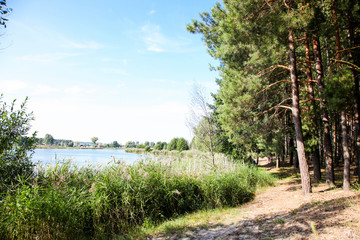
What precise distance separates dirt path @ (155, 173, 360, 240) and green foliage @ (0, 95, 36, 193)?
3920 millimetres

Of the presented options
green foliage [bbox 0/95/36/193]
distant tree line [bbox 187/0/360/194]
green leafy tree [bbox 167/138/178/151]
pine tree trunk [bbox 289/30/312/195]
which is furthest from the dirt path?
green leafy tree [bbox 167/138/178/151]

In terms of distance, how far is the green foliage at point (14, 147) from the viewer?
501cm

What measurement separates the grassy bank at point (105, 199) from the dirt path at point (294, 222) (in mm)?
1245

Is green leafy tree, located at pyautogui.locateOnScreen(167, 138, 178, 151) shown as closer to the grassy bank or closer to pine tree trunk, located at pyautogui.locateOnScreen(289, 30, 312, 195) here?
the grassy bank

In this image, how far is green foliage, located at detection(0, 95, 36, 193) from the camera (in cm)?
501

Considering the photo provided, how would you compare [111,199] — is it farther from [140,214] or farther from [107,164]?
[107,164]

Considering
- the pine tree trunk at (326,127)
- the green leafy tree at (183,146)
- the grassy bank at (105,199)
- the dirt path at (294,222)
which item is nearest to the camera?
the dirt path at (294,222)

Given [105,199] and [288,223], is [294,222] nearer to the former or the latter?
[288,223]

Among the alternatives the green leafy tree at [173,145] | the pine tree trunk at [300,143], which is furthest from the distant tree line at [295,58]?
the green leafy tree at [173,145]

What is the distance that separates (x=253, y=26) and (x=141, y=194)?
5.97m

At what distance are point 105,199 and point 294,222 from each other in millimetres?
4086

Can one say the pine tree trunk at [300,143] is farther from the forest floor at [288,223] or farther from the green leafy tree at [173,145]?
the green leafy tree at [173,145]

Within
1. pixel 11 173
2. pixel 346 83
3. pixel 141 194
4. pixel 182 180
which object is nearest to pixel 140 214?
pixel 141 194

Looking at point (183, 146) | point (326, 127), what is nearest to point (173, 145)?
point (183, 146)
